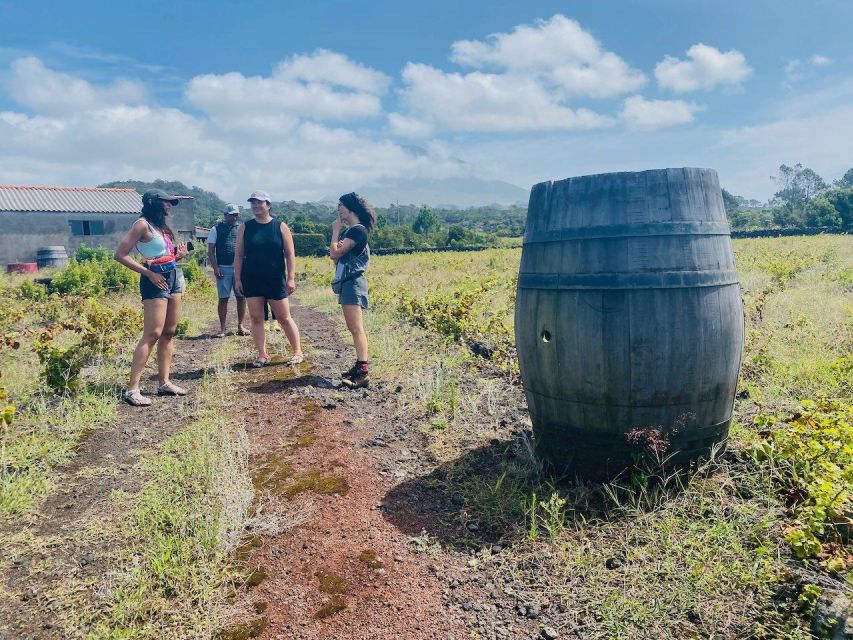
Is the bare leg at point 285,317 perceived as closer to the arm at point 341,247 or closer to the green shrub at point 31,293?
the arm at point 341,247

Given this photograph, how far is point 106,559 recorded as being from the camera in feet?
7.48

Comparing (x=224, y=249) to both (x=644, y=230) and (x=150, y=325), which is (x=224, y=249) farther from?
(x=644, y=230)

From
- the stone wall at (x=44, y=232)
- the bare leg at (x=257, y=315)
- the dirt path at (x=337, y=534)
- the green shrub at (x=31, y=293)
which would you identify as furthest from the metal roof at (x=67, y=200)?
the dirt path at (x=337, y=534)

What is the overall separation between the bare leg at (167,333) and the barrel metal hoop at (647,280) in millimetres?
3127

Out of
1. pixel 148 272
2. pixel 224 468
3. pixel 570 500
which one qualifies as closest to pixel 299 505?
pixel 224 468

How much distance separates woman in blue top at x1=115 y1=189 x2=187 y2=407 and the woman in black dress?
0.71m

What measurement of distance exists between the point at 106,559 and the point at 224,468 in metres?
0.69

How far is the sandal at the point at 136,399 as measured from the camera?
4.30m

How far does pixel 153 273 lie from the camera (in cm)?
409

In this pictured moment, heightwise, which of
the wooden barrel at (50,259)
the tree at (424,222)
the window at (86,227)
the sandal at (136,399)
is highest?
the tree at (424,222)

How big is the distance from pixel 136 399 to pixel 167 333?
0.57 meters

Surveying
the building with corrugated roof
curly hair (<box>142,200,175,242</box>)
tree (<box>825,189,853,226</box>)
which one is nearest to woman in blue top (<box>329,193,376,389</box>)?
curly hair (<box>142,200,175,242</box>)

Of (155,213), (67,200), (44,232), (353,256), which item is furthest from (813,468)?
(67,200)

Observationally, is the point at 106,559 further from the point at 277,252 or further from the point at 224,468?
the point at 277,252
